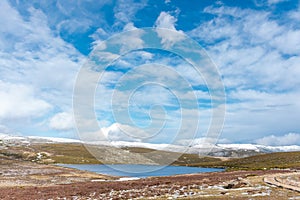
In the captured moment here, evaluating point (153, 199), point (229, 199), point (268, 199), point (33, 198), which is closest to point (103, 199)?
point (153, 199)

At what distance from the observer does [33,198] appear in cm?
4134

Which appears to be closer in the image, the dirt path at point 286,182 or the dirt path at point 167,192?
the dirt path at point 167,192

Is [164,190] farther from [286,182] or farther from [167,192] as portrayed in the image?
[286,182]

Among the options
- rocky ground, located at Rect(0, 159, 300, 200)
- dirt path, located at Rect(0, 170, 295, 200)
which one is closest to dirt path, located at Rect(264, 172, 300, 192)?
rocky ground, located at Rect(0, 159, 300, 200)

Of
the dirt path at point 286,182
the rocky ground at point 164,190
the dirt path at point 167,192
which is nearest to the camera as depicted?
the dirt path at point 167,192

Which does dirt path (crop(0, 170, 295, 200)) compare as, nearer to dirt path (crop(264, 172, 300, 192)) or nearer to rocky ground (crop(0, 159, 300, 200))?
rocky ground (crop(0, 159, 300, 200))

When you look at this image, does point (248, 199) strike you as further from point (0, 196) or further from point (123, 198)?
point (0, 196)

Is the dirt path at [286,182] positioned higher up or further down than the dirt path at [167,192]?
higher up

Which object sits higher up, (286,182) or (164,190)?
(286,182)

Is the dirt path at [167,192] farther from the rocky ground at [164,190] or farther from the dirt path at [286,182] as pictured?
the dirt path at [286,182]

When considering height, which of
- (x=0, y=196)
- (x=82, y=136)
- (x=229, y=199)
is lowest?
(x=0, y=196)

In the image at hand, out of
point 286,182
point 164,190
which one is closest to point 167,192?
point 164,190

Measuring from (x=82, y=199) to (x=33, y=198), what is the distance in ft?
27.0

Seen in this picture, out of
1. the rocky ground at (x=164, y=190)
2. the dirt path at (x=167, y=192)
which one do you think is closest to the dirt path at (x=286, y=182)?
the rocky ground at (x=164, y=190)
